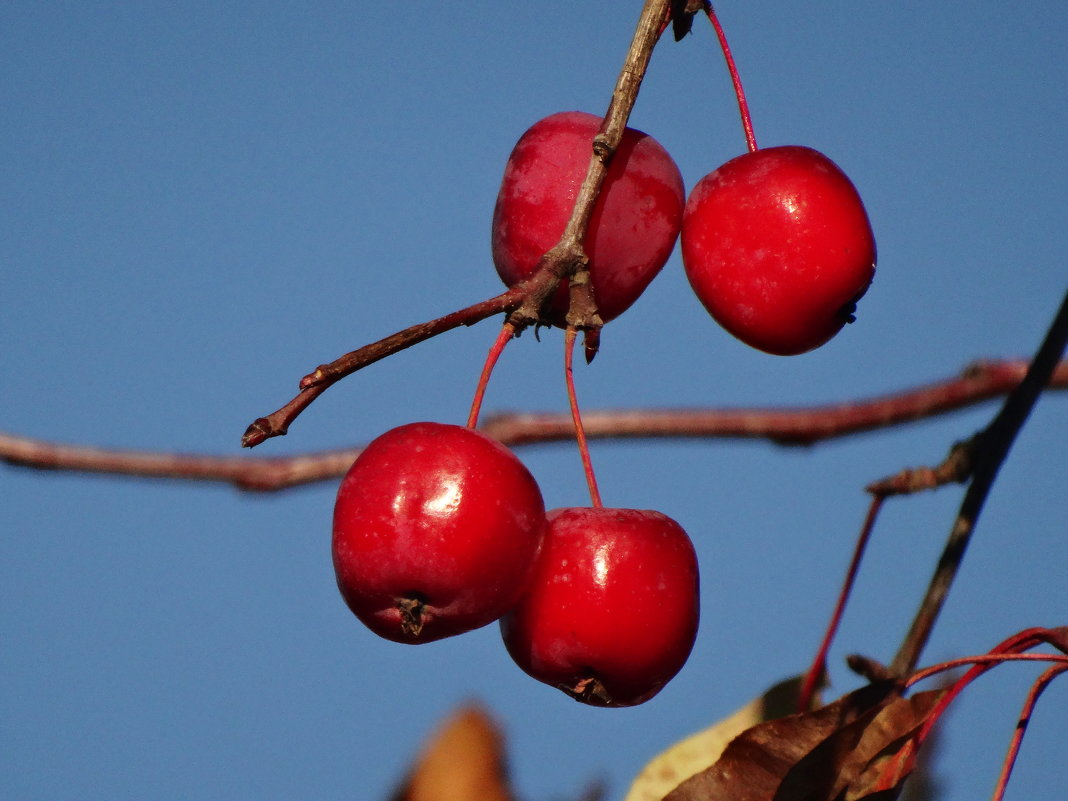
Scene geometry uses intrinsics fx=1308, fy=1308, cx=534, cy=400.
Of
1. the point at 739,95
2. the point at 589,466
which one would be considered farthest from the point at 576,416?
the point at 739,95

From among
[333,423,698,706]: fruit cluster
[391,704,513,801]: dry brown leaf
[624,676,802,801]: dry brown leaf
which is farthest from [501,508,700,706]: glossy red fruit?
[391,704,513,801]: dry brown leaf

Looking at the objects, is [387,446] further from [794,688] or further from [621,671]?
[794,688]

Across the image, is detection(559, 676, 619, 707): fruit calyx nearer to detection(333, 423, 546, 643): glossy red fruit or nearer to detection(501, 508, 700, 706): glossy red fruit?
detection(501, 508, 700, 706): glossy red fruit

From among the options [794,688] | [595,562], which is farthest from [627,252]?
[794,688]

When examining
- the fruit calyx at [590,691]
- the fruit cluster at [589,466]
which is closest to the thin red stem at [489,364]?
the fruit cluster at [589,466]

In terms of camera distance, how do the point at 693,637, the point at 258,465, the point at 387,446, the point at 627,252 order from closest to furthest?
the point at 387,446 → the point at 693,637 → the point at 627,252 → the point at 258,465
